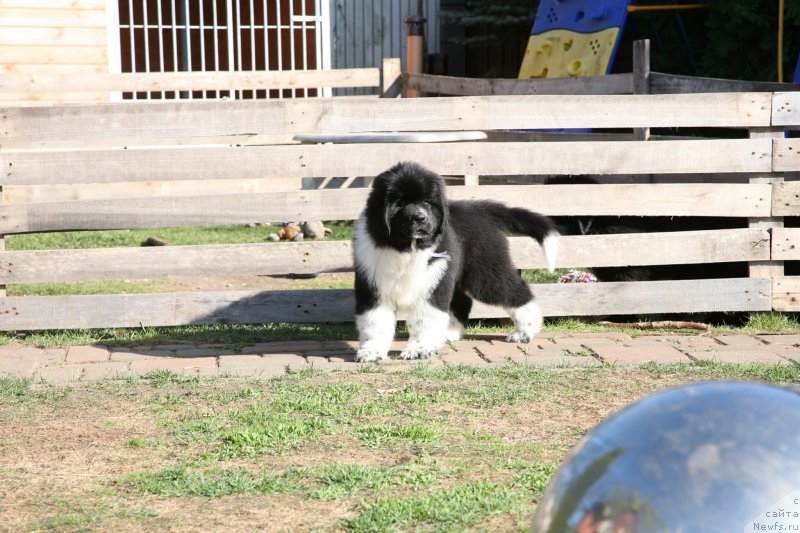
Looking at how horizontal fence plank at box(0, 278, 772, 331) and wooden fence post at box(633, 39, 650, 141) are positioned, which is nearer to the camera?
horizontal fence plank at box(0, 278, 772, 331)

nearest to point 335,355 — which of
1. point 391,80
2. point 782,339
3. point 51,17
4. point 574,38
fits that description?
point 782,339

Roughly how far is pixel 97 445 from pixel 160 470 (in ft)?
1.67

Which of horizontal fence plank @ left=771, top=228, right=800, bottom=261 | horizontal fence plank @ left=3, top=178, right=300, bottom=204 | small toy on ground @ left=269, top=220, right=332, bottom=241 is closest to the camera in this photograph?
horizontal fence plank @ left=771, top=228, right=800, bottom=261

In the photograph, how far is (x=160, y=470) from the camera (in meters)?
3.71

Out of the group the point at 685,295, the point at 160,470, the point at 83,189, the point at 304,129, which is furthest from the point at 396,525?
the point at 83,189

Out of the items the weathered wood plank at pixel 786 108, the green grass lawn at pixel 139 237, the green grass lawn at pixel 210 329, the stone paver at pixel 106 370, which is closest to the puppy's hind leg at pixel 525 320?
the green grass lawn at pixel 210 329

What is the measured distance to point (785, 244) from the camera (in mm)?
6496

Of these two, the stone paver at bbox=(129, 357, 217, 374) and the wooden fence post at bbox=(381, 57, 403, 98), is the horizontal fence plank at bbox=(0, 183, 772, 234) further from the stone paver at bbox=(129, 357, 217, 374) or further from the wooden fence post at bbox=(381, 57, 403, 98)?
→ the wooden fence post at bbox=(381, 57, 403, 98)

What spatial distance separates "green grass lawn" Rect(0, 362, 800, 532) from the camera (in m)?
3.28

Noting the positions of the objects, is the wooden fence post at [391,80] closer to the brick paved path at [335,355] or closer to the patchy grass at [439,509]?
the brick paved path at [335,355]

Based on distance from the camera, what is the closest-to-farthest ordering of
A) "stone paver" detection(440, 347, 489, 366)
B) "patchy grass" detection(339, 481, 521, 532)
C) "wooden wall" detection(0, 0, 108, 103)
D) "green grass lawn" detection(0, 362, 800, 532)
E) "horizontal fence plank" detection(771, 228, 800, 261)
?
1. "patchy grass" detection(339, 481, 521, 532)
2. "green grass lawn" detection(0, 362, 800, 532)
3. "stone paver" detection(440, 347, 489, 366)
4. "horizontal fence plank" detection(771, 228, 800, 261)
5. "wooden wall" detection(0, 0, 108, 103)

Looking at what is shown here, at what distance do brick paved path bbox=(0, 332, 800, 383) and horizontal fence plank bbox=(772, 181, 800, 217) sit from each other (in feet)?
2.85

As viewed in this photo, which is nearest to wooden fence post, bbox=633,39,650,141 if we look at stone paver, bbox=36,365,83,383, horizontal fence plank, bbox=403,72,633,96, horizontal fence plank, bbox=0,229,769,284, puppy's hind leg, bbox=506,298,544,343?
horizontal fence plank, bbox=403,72,633,96

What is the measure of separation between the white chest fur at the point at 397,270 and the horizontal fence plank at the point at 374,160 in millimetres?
890
